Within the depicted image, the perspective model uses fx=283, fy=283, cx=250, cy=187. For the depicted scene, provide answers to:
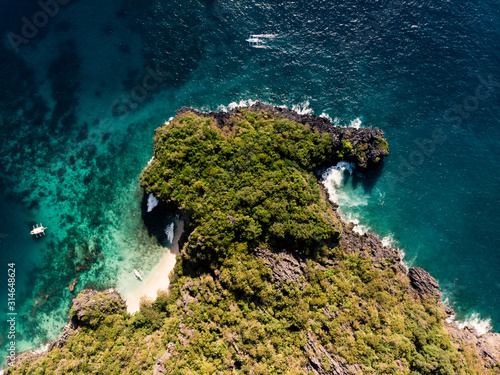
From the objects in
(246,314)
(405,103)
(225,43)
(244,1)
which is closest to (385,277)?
(246,314)

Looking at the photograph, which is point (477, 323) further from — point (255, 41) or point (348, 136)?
point (255, 41)

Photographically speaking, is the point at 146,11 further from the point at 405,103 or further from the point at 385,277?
the point at 385,277

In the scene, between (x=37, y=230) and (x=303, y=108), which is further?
(x=303, y=108)

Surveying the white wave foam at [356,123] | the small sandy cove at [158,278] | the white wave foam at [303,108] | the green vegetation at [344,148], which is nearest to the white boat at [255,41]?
the white wave foam at [303,108]

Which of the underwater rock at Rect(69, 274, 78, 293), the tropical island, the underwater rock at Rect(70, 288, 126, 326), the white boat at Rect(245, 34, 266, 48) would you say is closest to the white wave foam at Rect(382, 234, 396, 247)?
the tropical island

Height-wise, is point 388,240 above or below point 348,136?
below

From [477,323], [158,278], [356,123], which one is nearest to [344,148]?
[356,123]
